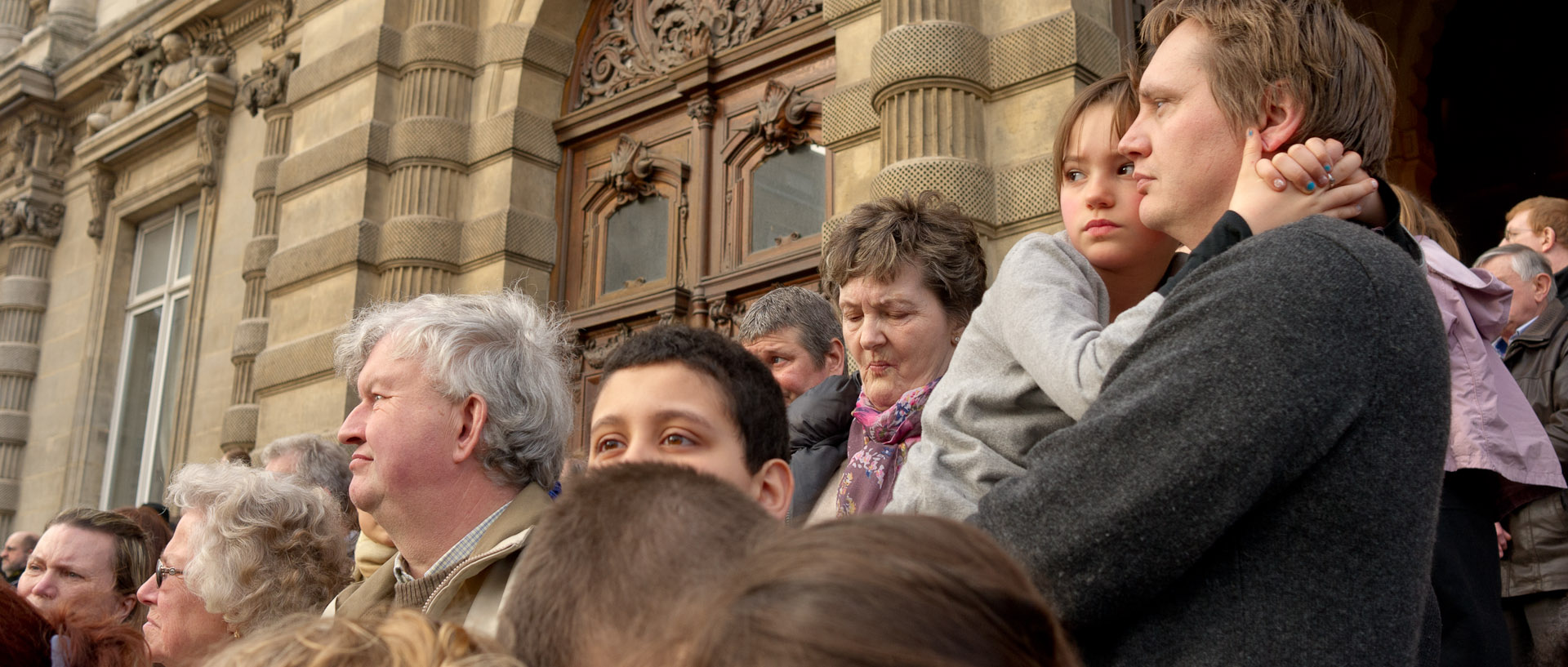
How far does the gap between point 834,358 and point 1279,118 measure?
86.3 inches

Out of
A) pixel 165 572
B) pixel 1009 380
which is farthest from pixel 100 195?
pixel 1009 380

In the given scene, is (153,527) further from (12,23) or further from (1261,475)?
(12,23)

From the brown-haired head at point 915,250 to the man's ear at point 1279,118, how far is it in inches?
37.4

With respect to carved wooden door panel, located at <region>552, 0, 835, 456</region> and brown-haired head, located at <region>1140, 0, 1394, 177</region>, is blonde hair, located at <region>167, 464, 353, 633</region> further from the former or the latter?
→ carved wooden door panel, located at <region>552, 0, 835, 456</region>

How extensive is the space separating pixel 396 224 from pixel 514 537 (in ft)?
18.1

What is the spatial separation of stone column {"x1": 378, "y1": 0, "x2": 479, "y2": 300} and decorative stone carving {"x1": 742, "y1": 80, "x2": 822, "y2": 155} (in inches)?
84.5

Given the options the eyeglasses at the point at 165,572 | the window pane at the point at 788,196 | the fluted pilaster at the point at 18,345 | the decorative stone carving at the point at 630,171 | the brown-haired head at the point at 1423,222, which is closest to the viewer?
the brown-haired head at the point at 1423,222

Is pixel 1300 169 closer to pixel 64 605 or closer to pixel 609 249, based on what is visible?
pixel 64 605

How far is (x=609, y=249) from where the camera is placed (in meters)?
7.45

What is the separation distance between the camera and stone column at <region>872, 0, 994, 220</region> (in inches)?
191

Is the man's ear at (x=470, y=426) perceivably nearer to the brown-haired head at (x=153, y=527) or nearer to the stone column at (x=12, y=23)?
the brown-haired head at (x=153, y=527)

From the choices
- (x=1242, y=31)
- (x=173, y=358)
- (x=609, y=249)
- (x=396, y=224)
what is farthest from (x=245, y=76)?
(x=1242, y=31)

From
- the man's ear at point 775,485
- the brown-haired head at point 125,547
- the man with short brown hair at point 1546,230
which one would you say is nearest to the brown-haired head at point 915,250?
the man's ear at point 775,485

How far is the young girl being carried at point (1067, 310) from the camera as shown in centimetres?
154
